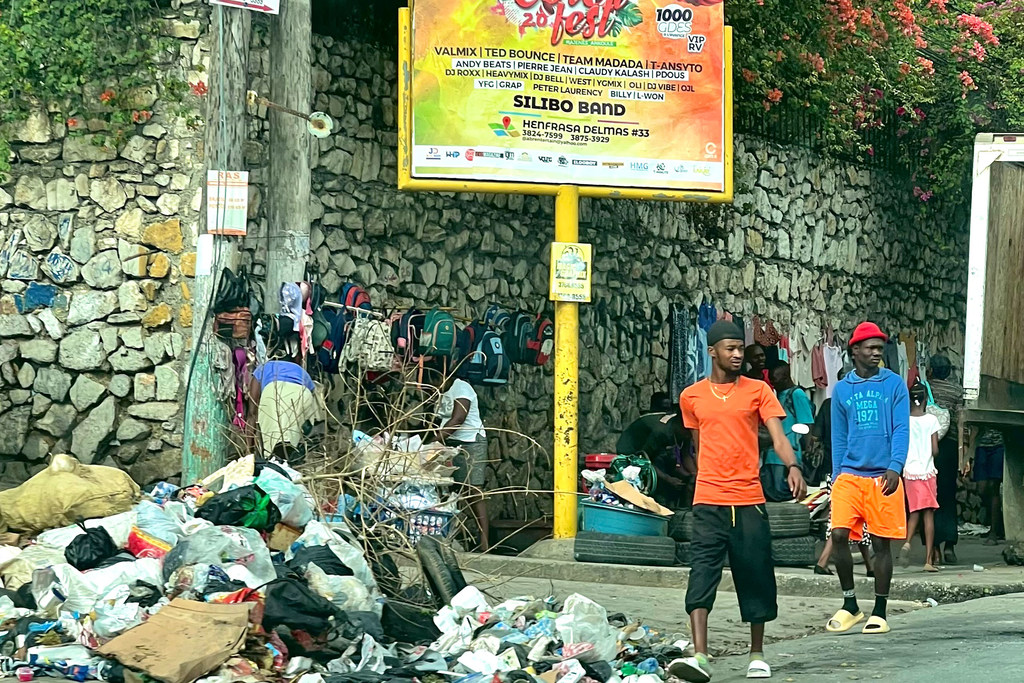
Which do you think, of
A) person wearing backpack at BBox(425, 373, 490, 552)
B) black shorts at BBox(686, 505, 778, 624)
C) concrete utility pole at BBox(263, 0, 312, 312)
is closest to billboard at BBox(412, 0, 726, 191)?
concrete utility pole at BBox(263, 0, 312, 312)

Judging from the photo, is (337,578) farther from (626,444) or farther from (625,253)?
(625,253)

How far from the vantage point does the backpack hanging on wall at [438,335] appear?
1282cm

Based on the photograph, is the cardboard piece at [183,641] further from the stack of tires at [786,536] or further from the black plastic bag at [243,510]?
the stack of tires at [786,536]

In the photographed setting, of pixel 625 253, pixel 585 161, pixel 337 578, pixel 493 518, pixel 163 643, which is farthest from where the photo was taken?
pixel 625 253

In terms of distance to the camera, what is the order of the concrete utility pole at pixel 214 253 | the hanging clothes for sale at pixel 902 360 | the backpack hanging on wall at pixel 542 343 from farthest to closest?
the hanging clothes for sale at pixel 902 360 < the backpack hanging on wall at pixel 542 343 < the concrete utility pole at pixel 214 253

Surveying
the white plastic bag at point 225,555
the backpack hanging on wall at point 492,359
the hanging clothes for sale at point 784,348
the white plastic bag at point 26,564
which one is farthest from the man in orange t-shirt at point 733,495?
the hanging clothes for sale at point 784,348

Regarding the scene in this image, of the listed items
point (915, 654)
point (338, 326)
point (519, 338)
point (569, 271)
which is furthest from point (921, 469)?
point (915, 654)

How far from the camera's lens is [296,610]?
7.29 metres

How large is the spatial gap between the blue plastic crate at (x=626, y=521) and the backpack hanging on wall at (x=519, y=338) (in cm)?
254

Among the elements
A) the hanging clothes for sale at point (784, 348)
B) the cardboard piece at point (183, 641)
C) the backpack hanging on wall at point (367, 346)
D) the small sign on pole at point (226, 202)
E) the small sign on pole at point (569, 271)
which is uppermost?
the small sign on pole at point (226, 202)

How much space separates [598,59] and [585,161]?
811mm

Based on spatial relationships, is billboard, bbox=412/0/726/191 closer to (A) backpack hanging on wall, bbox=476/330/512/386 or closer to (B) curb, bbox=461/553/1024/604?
(A) backpack hanging on wall, bbox=476/330/512/386

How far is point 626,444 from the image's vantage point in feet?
41.8

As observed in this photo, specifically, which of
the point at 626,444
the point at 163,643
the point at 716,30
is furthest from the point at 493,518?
the point at 163,643
